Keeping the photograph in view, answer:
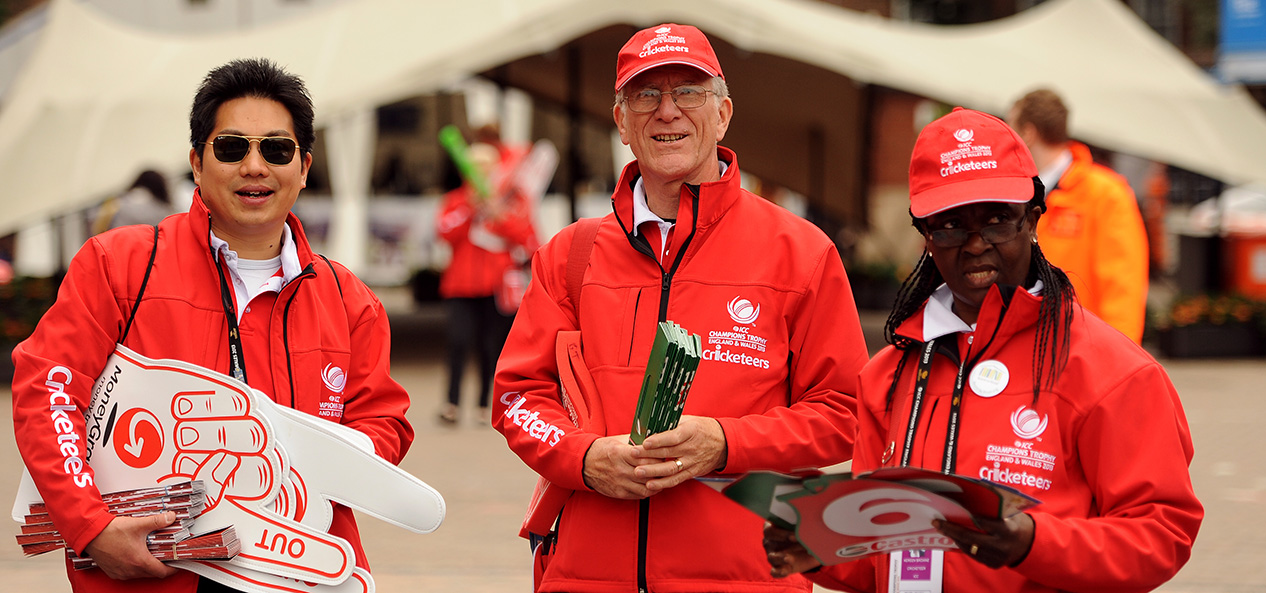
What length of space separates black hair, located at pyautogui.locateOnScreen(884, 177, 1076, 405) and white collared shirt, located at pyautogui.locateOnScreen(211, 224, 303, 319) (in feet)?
4.30

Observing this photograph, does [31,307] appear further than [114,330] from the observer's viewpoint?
Yes

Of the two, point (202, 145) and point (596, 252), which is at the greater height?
point (202, 145)

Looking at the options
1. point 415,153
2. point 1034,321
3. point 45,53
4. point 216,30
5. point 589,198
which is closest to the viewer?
point 1034,321

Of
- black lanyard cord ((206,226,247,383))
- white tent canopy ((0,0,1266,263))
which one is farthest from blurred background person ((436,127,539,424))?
black lanyard cord ((206,226,247,383))

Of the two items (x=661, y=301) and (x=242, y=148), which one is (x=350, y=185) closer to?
(x=242, y=148)

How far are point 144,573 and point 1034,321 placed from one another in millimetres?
1802

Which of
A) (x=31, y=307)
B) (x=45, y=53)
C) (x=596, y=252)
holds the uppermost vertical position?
(x=45, y=53)

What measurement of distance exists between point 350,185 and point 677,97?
25157 mm

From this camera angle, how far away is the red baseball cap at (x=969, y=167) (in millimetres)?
2424

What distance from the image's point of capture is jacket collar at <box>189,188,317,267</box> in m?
2.92

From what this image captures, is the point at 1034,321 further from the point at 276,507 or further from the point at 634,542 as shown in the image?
the point at 276,507

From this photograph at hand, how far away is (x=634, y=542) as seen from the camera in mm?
2934

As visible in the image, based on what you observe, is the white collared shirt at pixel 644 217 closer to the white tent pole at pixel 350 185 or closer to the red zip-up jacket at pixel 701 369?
the red zip-up jacket at pixel 701 369

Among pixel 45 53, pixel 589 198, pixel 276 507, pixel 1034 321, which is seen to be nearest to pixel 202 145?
pixel 276 507
